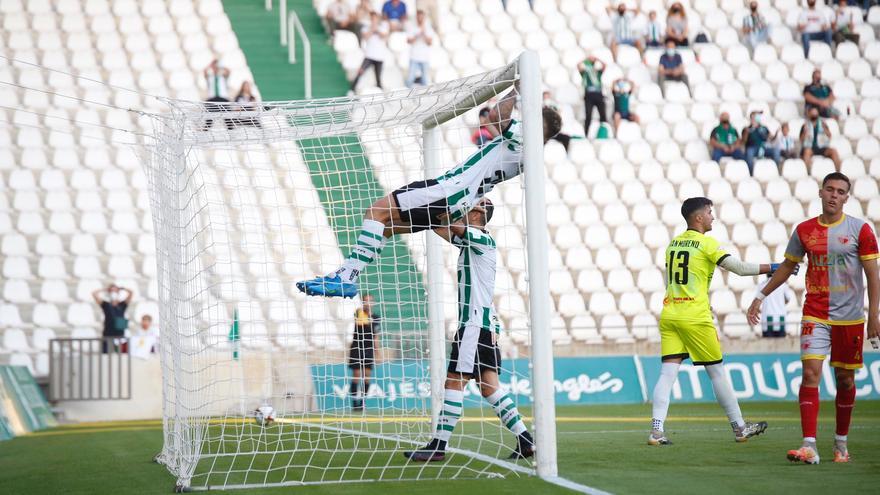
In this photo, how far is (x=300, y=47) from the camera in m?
22.1

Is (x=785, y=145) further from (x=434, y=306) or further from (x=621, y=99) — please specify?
(x=434, y=306)

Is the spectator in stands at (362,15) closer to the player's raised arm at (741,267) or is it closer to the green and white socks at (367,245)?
the player's raised arm at (741,267)

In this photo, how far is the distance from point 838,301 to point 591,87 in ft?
44.0

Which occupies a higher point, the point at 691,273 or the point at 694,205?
the point at 694,205

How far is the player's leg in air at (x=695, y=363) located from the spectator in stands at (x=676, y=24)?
14.3m

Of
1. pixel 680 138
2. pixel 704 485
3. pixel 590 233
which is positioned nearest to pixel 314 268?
pixel 590 233

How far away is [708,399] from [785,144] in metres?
6.93

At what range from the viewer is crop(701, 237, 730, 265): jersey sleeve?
26.9 ft

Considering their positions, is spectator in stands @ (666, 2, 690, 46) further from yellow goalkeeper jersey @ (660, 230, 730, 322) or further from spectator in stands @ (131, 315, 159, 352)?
yellow goalkeeper jersey @ (660, 230, 730, 322)

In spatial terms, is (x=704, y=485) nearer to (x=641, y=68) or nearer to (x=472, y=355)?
(x=472, y=355)

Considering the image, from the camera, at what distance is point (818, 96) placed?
20.5 metres

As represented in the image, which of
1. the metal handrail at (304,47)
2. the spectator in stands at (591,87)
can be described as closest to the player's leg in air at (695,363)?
the spectator in stands at (591,87)

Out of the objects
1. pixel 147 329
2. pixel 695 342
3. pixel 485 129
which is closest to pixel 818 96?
pixel 485 129

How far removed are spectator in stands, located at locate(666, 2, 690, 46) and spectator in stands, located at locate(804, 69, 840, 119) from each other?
273 cm
